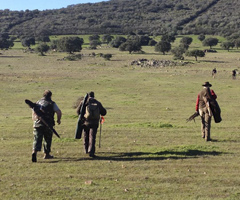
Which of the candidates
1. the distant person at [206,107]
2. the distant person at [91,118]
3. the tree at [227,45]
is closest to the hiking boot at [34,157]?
the distant person at [91,118]

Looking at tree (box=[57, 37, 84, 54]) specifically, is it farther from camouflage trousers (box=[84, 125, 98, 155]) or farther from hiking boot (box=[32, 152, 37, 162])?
hiking boot (box=[32, 152, 37, 162])

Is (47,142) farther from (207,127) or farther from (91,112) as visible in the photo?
(207,127)

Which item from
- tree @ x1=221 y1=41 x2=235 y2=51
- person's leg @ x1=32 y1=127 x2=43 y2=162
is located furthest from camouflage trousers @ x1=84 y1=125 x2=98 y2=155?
tree @ x1=221 y1=41 x2=235 y2=51

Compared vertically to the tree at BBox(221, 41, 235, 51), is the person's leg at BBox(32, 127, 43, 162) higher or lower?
higher

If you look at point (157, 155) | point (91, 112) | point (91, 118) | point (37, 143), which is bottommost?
point (157, 155)

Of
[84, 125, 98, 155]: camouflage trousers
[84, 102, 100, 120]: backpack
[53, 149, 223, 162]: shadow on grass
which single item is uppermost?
[84, 102, 100, 120]: backpack

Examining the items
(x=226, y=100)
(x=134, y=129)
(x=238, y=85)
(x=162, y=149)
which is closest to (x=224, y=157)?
(x=162, y=149)

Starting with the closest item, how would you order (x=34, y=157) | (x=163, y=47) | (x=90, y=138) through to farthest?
1. (x=34, y=157)
2. (x=90, y=138)
3. (x=163, y=47)

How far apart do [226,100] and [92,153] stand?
62.0 feet

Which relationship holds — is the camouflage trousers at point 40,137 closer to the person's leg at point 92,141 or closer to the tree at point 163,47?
the person's leg at point 92,141

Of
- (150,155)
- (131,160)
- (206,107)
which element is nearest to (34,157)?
(131,160)

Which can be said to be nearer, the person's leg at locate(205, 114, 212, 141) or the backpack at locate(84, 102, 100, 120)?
the backpack at locate(84, 102, 100, 120)

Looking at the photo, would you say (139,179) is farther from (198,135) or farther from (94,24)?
(94,24)

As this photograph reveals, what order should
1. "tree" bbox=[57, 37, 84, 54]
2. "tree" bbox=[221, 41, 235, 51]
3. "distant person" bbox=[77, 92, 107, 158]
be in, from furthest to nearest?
"tree" bbox=[221, 41, 235, 51]
"tree" bbox=[57, 37, 84, 54]
"distant person" bbox=[77, 92, 107, 158]
